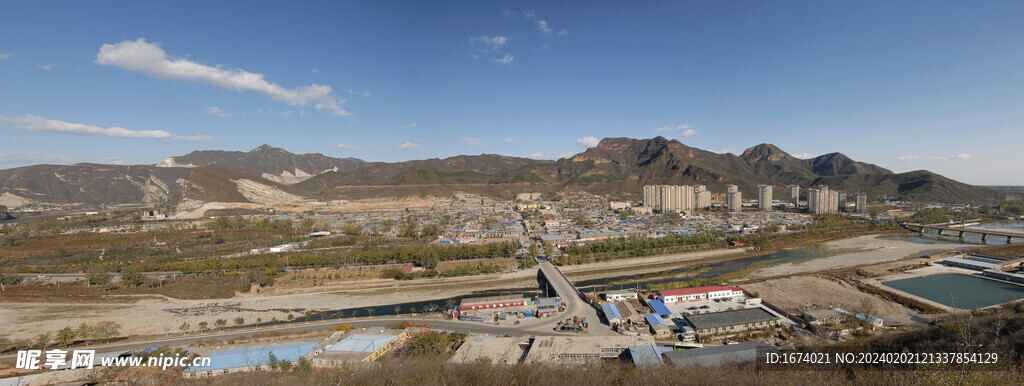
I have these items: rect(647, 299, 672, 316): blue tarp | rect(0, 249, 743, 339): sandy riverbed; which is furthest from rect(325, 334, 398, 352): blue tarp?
rect(647, 299, 672, 316): blue tarp

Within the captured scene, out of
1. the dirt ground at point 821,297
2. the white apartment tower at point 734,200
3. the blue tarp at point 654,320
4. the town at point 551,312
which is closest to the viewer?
the town at point 551,312

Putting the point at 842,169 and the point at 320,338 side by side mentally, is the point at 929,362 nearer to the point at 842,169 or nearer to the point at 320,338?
the point at 320,338

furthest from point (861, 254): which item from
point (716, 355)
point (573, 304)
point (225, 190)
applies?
point (225, 190)

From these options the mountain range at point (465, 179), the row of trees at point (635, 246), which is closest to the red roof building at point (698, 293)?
the row of trees at point (635, 246)

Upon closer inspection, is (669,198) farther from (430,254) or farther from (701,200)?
(430,254)

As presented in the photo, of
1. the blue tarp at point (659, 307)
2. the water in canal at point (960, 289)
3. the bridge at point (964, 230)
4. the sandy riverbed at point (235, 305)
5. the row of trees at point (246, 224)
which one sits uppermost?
the bridge at point (964, 230)

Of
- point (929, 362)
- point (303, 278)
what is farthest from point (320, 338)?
point (929, 362)

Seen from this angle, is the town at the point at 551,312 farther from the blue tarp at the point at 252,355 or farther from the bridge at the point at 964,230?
the bridge at the point at 964,230
